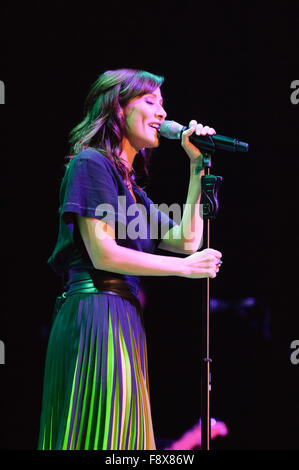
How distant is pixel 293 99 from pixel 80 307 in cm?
152

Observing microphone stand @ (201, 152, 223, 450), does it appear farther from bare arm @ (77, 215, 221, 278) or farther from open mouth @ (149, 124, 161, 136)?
open mouth @ (149, 124, 161, 136)

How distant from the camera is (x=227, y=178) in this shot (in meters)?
2.38

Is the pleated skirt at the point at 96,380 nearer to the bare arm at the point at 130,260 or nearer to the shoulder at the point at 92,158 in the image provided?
the bare arm at the point at 130,260

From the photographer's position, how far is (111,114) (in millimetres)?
1561

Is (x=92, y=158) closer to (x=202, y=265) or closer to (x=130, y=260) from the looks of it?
(x=130, y=260)

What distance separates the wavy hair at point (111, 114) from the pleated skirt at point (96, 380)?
1.38ft

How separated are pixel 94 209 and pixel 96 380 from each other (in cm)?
44

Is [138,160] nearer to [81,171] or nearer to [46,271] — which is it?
[81,171]

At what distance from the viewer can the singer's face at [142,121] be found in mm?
1562

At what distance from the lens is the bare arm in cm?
128

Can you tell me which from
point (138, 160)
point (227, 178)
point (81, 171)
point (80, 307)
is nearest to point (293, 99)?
point (227, 178)

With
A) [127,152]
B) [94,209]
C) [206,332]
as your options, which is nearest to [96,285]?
[94,209]

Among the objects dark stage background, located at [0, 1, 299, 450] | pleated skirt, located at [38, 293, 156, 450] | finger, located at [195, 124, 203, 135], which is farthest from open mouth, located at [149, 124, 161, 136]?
dark stage background, located at [0, 1, 299, 450]

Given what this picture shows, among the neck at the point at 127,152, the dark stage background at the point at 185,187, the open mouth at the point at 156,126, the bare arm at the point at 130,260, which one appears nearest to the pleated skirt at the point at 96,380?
the bare arm at the point at 130,260
